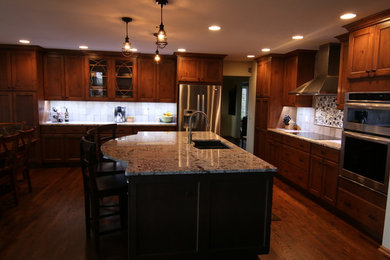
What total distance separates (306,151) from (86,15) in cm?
347

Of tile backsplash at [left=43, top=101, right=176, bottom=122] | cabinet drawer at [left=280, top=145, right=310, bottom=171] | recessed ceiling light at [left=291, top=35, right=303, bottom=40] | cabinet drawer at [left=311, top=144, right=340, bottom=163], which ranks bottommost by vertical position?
cabinet drawer at [left=280, top=145, right=310, bottom=171]

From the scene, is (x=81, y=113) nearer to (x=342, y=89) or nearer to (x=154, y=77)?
(x=154, y=77)

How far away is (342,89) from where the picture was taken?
3516 millimetres

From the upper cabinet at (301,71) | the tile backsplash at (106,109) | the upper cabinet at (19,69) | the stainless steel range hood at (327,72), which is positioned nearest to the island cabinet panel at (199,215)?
the stainless steel range hood at (327,72)

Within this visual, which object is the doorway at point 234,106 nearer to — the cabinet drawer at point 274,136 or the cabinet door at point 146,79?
the cabinet drawer at point 274,136

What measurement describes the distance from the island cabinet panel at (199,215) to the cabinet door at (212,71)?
376cm

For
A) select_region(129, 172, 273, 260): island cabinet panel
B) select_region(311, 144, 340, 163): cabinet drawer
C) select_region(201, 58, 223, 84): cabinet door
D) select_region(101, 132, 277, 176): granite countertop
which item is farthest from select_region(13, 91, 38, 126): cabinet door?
select_region(311, 144, 340, 163): cabinet drawer

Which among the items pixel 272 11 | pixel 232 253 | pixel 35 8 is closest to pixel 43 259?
pixel 232 253

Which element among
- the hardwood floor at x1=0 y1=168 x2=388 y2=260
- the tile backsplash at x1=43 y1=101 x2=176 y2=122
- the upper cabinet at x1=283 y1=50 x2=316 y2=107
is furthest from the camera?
the tile backsplash at x1=43 y1=101 x2=176 y2=122

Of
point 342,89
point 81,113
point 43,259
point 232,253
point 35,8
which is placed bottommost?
point 43,259

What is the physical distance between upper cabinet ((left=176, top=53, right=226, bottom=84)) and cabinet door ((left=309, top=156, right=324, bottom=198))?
262 cm

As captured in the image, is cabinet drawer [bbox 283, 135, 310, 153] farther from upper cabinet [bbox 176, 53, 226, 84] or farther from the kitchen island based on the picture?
the kitchen island

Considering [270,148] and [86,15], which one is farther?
[270,148]

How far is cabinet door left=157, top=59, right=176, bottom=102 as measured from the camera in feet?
19.2
